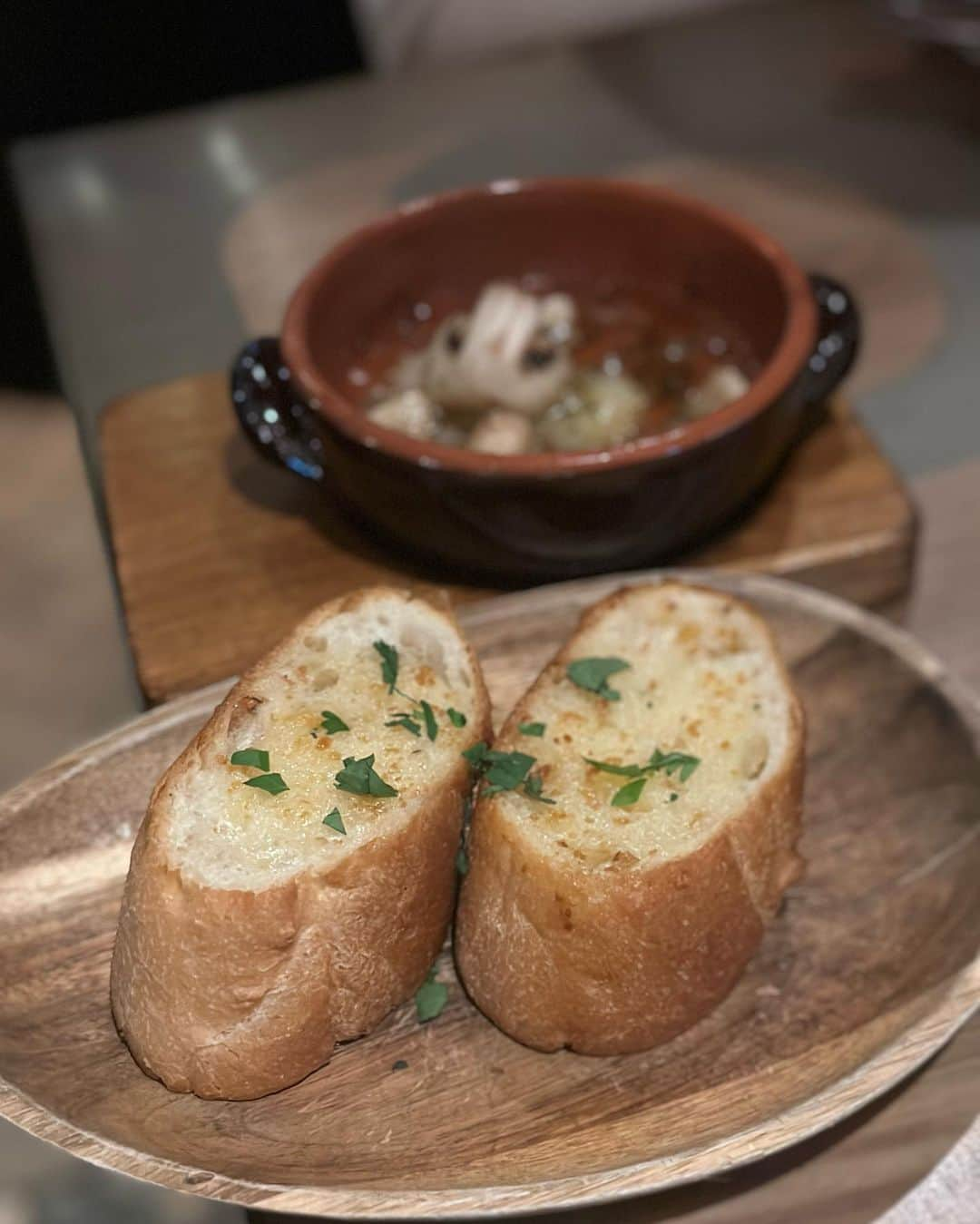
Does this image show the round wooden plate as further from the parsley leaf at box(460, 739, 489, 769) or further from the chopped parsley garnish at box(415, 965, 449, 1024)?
the parsley leaf at box(460, 739, 489, 769)

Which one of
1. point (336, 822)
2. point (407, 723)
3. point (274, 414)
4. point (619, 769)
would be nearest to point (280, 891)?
point (336, 822)

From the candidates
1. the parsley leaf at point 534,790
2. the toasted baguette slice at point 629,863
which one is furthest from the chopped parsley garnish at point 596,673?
the parsley leaf at point 534,790

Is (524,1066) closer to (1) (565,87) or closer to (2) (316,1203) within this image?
(2) (316,1203)

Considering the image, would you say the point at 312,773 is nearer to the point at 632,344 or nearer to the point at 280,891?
the point at 280,891

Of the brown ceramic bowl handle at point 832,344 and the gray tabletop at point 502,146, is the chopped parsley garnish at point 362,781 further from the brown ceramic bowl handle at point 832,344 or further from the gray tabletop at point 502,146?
the gray tabletop at point 502,146

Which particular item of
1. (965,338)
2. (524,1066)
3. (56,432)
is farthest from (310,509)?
(56,432)

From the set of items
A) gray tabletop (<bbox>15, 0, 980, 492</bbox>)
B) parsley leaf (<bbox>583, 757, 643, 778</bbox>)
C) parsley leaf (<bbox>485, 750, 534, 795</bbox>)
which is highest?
parsley leaf (<bbox>485, 750, 534, 795</bbox>)

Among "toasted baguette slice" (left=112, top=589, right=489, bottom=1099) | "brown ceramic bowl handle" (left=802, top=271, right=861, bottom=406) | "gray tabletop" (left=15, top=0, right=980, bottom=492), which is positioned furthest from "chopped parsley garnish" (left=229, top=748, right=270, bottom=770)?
"gray tabletop" (left=15, top=0, right=980, bottom=492)
